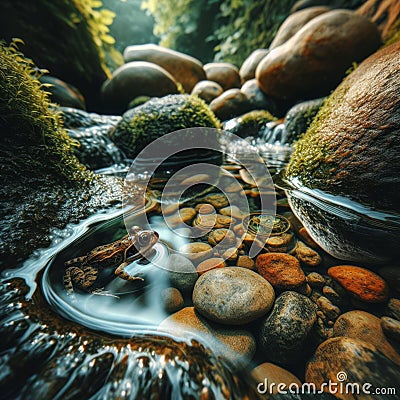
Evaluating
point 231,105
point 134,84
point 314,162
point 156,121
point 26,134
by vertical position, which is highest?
point 134,84

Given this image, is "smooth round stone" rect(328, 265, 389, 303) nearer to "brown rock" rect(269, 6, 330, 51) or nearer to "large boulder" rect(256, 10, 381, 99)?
"large boulder" rect(256, 10, 381, 99)

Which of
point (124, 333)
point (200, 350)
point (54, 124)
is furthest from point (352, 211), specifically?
point (54, 124)

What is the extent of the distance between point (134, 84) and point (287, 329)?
791cm

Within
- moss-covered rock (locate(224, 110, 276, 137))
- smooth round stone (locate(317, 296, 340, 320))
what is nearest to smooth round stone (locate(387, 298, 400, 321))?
smooth round stone (locate(317, 296, 340, 320))

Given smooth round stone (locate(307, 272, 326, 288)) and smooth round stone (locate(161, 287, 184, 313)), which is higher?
smooth round stone (locate(161, 287, 184, 313))

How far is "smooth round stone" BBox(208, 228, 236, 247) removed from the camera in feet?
6.09

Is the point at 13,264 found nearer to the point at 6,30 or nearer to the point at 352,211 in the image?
the point at 352,211

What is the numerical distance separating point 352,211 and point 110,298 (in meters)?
2.37

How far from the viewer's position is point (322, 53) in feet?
14.9

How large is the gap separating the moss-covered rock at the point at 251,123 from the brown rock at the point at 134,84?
2977mm

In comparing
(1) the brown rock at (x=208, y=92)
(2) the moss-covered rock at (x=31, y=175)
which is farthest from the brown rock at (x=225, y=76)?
(2) the moss-covered rock at (x=31, y=175)

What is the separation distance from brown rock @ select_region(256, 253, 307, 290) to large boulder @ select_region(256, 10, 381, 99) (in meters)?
5.41

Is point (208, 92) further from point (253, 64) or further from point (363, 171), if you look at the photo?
point (363, 171)

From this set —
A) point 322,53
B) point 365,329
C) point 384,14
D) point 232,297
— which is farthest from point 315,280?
point 384,14
